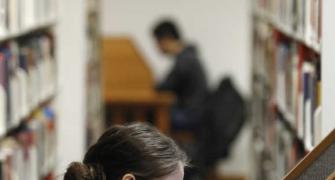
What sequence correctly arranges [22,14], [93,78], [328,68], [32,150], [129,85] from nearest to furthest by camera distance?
[328,68]
[22,14]
[32,150]
[93,78]
[129,85]

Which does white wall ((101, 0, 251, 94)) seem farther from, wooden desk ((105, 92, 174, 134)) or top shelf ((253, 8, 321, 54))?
top shelf ((253, 8, 321, 54))

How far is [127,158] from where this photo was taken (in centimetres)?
200

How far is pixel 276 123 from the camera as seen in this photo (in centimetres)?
431

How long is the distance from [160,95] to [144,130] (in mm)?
4592

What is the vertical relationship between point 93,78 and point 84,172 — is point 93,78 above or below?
below

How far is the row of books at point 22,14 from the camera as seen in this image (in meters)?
3.20

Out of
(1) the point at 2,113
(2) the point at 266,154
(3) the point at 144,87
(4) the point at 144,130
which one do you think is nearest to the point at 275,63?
(2) the point at 266,154

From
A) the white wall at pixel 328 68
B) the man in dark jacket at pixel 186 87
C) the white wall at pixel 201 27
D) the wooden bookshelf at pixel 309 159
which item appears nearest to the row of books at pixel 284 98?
the white wall at pixel 328 68

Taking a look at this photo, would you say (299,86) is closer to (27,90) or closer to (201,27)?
(27,90)

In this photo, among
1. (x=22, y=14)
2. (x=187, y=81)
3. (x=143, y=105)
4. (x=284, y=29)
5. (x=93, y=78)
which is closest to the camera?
(x=22, y=14)

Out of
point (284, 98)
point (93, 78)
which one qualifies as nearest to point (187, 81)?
point (93, 78)

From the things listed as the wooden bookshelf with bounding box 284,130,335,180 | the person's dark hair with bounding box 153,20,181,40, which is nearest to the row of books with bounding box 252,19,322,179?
the wooden bookshelf with bounding box 284,130,335,180

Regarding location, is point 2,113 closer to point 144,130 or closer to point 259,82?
point 144,130

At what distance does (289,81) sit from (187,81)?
10.0 feet
